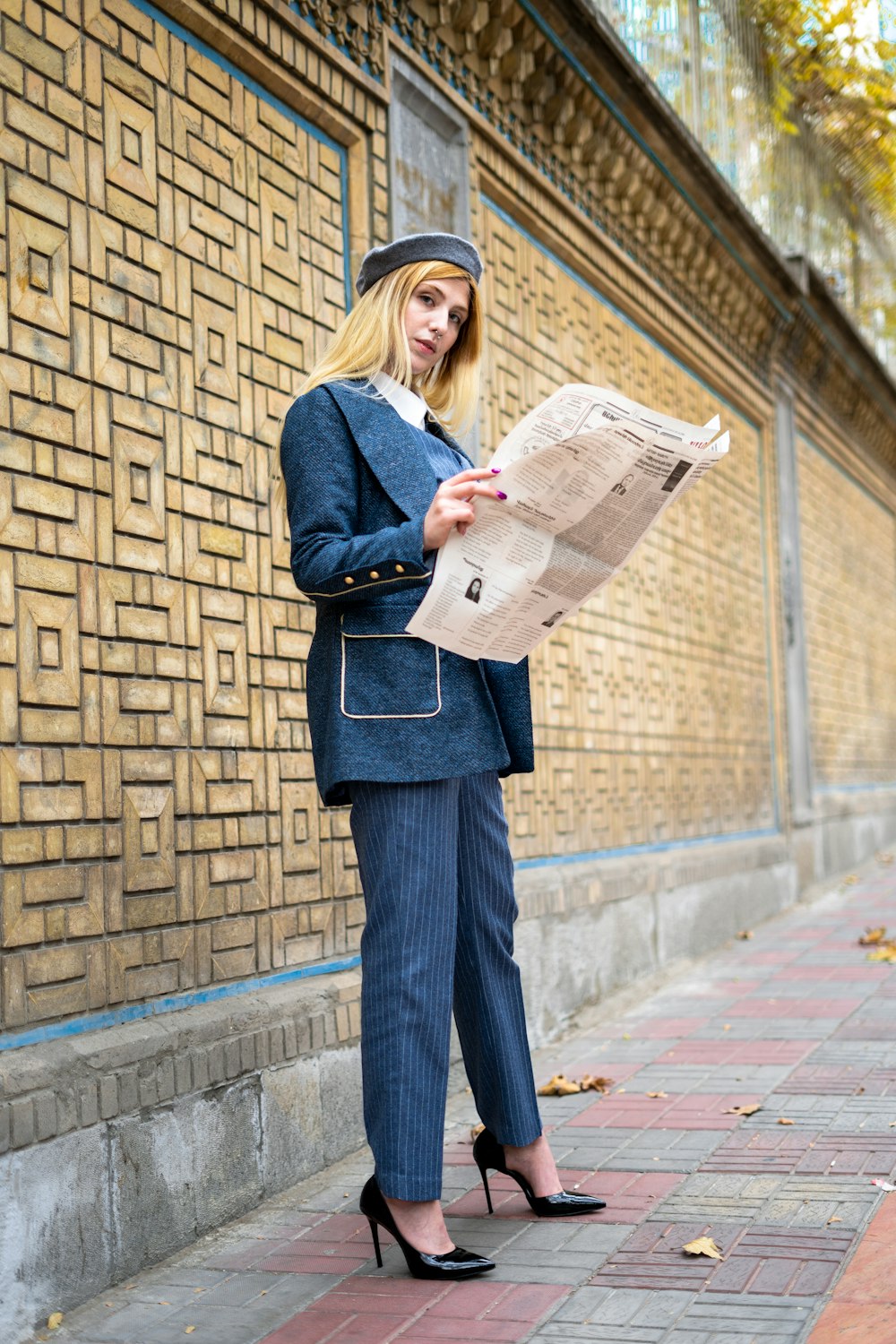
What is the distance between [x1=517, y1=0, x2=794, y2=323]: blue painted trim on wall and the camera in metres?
6.18

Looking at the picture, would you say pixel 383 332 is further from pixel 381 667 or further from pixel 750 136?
pixel 750 136

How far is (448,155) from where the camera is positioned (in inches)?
218

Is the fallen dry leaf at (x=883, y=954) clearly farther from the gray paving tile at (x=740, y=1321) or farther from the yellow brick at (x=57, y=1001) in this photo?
the yellow brick at (x=57, y=1001)

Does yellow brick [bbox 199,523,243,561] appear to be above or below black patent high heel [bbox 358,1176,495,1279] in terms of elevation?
above

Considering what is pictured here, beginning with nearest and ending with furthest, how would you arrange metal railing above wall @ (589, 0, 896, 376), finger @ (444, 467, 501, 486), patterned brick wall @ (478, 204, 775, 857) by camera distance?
finger @ (444, 467, 501, 486) < patterned brick wall @ (478, 204, 775, 857) < metal railing above wall @ (589, 0, 896, 376)

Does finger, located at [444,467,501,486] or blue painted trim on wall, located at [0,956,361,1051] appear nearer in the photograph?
finger, located at [444,467,501,486]

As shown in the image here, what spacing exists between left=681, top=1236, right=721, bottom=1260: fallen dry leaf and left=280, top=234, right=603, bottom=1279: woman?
1.38ft

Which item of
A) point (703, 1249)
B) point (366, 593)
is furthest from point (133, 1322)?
point (366, 593)

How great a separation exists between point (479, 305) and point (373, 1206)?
6.09ft

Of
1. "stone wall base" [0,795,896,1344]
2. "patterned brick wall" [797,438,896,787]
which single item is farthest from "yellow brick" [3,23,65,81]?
"patterned brick wall" [797,438,896,787]

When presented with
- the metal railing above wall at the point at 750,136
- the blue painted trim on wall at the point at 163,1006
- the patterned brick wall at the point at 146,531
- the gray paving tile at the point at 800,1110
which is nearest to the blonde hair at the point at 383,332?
the patterned brick wall at the point at 146,531

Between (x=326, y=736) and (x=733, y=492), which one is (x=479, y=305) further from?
(x=733, y=492)

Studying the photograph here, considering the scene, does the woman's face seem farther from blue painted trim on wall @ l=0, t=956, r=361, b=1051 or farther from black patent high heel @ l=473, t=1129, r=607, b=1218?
black patent high heel @ l=473, t=1129, r=607, b=1218

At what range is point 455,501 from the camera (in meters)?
2.79
